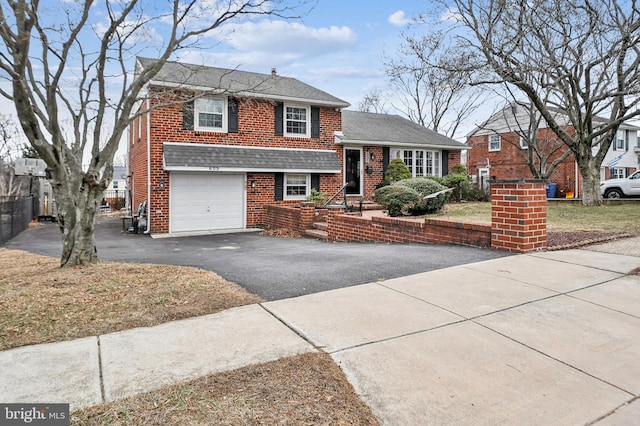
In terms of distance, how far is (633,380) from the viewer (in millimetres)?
2602

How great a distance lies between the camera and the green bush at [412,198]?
35.8 feet

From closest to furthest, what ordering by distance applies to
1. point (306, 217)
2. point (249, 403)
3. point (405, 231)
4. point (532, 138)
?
point (249, 403) → point (405, 231) → point (306, 217) → point (532, 138)

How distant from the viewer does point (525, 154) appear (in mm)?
26625

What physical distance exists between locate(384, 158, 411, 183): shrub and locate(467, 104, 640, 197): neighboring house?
36.6 ft

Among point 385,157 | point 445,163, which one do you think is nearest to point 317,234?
point 385,157

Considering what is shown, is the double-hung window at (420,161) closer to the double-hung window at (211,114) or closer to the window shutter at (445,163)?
the window shutter at (445,163)

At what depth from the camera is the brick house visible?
44.4ft

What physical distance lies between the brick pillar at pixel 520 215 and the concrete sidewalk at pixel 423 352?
1630 mm

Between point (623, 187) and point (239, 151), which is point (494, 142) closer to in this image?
point (623, 187)

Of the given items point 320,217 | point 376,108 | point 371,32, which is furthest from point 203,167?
point 376,108

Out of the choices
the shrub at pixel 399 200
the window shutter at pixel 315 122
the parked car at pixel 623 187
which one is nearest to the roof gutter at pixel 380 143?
the window shutter at pixel 315 122

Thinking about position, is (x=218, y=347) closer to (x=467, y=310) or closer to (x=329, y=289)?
(x=329, y=289)

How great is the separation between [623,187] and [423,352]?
22.1 metres

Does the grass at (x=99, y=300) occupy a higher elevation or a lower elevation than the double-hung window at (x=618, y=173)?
lower
